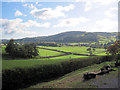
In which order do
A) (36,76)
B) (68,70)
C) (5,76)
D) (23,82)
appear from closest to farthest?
1. (5,76)
2. (23,82)
3. (36,76)
4. (68,70)

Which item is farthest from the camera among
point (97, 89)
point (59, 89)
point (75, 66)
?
point (75, 66)

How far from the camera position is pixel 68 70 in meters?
30.9

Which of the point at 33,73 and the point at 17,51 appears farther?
the point at 17,51

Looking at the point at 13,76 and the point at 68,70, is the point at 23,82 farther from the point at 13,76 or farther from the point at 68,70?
the point at 68,70

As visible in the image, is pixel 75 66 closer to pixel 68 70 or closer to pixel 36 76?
pixel 68 70

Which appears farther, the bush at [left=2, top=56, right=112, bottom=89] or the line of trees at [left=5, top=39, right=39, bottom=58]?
the line of trees at [left=5, top=39, right=39, bottom=58]

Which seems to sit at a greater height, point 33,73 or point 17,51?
point 17,51

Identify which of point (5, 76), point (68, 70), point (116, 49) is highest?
point (116, 49)

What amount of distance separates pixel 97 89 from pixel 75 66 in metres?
19.4

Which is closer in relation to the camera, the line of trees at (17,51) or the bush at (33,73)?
the bush at (33,73)

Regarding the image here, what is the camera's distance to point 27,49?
6412cm

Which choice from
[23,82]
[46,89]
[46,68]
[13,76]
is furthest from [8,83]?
[46,68]

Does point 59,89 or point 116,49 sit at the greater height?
point 116,49

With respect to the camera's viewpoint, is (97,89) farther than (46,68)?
No
